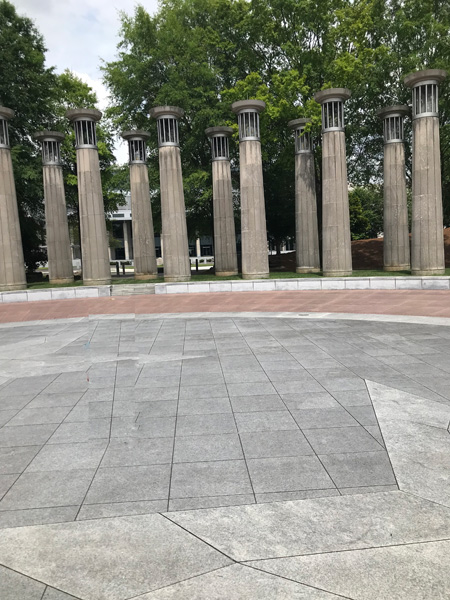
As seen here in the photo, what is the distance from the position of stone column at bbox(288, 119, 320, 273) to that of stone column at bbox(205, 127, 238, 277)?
14.4 ft

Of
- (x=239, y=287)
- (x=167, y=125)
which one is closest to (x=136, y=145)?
(x=167, y=125)

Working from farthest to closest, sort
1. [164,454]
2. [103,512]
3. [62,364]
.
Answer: [62,364]
[164,454]
[103,512]

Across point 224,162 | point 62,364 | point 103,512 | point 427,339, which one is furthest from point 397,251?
point 103,512

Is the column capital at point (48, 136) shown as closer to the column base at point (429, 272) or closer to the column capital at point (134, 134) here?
the column capital at point (134, 134)

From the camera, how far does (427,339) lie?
41.3 ft

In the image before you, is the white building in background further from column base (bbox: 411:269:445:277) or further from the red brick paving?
column base (bbox: 411:269:445:277)

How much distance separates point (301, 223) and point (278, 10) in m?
15.1

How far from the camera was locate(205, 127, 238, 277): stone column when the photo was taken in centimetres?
3127

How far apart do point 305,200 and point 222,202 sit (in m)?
5.50

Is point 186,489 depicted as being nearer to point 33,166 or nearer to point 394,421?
point 394,421

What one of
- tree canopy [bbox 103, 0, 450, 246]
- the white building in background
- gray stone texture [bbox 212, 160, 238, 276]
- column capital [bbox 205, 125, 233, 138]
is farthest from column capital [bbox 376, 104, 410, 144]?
the white building in background

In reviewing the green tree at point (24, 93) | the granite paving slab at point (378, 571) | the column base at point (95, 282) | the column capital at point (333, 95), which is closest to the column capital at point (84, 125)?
the green tree at point (24, 93)

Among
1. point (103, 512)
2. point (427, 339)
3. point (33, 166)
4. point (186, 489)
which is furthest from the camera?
point (33, 166)

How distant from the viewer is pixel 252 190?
27.5 metres
